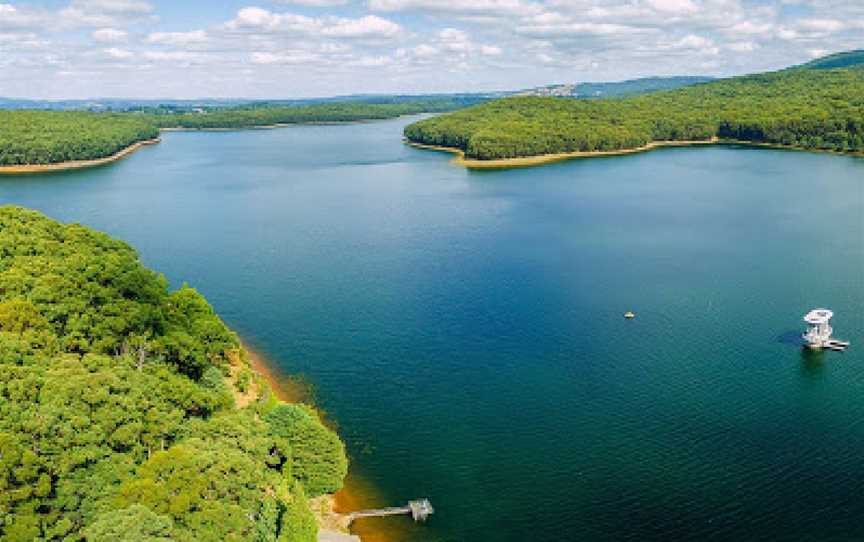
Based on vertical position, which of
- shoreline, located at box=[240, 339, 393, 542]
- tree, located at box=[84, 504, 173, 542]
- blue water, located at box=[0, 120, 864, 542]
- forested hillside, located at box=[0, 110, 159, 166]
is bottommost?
shoreline, located at box=[240, 339, 393, 542]

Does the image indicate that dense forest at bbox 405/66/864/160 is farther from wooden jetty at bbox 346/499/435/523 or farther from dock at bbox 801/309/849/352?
wooden jetty at bbox 346/499/435/523

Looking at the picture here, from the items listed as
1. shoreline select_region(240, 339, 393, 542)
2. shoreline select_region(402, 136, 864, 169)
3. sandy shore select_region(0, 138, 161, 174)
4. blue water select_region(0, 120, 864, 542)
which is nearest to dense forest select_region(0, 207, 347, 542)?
shoreline select_region(240, 339, 393, 542)

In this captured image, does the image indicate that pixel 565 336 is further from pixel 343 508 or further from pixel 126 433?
pixel 126 433

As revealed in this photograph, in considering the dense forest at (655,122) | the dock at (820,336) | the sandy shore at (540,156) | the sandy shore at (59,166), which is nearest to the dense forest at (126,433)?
the dock at (820,336)

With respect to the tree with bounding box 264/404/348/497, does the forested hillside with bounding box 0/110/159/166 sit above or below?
above

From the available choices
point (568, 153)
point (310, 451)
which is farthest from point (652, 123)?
point (310, 451)

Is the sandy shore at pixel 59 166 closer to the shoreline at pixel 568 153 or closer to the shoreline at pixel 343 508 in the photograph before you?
the shoreline at pixel 568 153
